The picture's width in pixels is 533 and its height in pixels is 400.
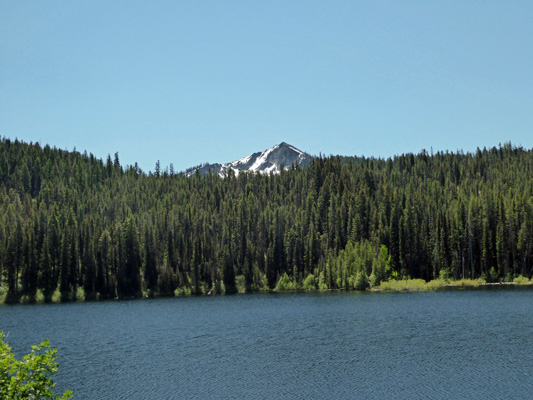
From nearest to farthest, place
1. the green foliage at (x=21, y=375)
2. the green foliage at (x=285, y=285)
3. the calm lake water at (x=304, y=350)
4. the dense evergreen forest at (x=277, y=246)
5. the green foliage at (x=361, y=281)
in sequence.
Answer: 1. the green foliage at (x=21, y=375)
2. the calm lake water at (x=304, y=350)
3. the green foliage at (x=361, y=281)
4. the dense evergreen forest at (x=277, y=246)
5. the green foliage at (x=285, y=285)

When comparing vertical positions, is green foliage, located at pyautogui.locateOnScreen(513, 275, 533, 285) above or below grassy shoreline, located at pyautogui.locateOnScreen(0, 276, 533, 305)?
above

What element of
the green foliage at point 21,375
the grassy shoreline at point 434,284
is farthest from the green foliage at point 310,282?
the green foliage at point 21,375

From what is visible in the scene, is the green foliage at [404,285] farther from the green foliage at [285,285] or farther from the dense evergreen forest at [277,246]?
the green foliage at [285,285]

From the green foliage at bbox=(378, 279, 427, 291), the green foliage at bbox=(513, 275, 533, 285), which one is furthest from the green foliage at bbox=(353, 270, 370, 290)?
the green foliage at bbox=(513, 275, 533, 285)

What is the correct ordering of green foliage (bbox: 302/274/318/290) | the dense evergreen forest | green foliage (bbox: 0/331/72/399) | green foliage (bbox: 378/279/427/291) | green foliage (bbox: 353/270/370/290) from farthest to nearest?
green foliage (bbox: 302/274/318/290), the dense evergreen forest, green foliage (bbox: 353/270/370/290), green foliage (bbox: 378/279/427/291), green foliage (bbox: 0/331/72/399)

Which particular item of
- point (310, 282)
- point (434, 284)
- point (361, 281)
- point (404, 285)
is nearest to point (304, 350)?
point (361, 281)

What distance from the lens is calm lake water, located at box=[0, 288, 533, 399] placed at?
151ft

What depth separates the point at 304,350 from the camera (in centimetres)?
6256

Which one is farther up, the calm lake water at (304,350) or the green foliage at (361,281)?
the green foliage at (361,281)

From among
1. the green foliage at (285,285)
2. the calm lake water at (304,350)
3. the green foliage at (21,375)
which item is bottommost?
the calm lake water at (304,350)

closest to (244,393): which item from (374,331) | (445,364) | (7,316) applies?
(445,364)

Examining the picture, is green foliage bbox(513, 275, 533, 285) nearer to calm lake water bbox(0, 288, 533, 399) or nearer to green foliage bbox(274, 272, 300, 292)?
calm lake water bbox(0, 288, 533, 399)

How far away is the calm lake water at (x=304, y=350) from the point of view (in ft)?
151

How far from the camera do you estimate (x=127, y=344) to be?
7231 cm
